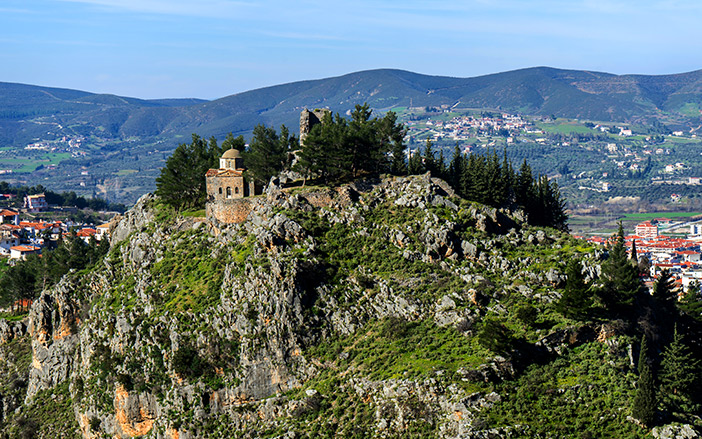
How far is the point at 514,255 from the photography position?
6912 cm

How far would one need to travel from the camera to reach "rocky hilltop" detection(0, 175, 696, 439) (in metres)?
55.4

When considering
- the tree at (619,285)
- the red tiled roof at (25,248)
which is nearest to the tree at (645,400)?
the tree at (619,285)

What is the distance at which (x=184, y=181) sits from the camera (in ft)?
297

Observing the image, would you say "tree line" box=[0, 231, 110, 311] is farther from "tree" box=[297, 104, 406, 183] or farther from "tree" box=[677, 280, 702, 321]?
"tree" box=[677, 280, 702, 321]

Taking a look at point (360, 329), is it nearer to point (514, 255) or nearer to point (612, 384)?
point (514, 255)

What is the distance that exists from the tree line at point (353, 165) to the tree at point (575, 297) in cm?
2446

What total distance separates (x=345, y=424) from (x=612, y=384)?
854 inches

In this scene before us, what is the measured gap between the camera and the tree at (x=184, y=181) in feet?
297

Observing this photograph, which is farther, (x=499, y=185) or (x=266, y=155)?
(x=266, y=155)

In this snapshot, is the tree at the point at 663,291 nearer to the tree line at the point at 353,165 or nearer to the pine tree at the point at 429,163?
the tree line at the point at 353,165

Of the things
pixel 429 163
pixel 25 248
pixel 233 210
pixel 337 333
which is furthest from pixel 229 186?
pixel 25 248

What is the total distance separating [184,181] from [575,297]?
52439 millimetres

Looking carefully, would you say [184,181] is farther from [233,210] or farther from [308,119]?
[308,119]

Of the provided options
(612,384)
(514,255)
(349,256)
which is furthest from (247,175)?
(612,384)
